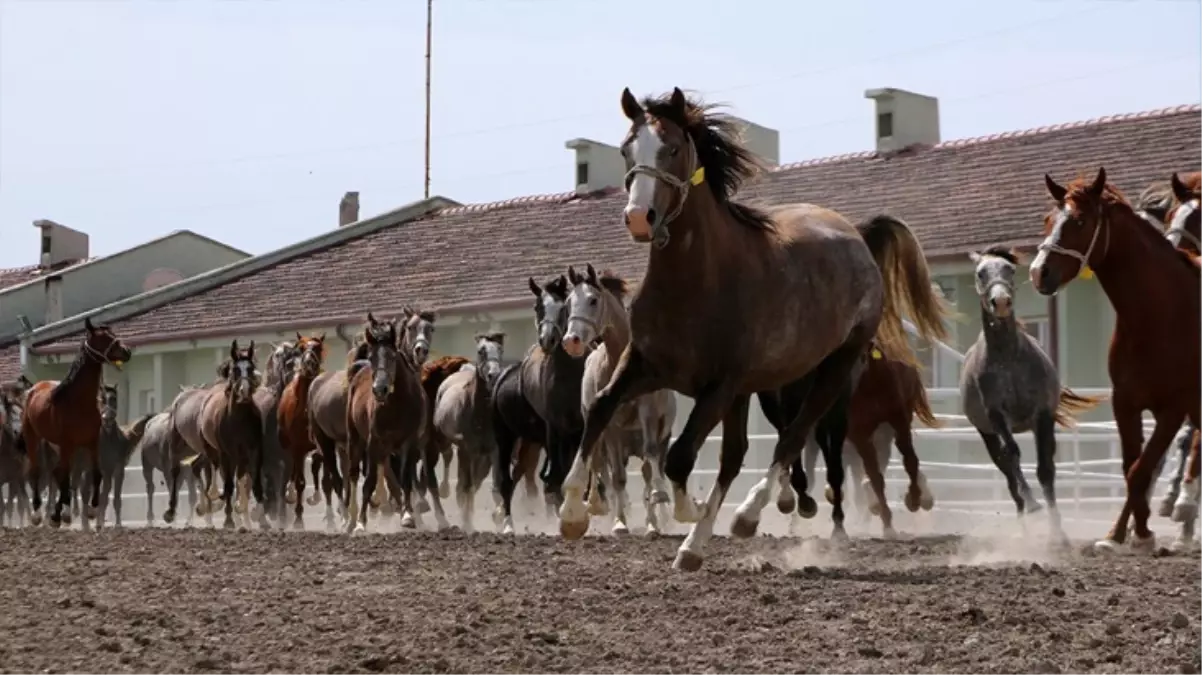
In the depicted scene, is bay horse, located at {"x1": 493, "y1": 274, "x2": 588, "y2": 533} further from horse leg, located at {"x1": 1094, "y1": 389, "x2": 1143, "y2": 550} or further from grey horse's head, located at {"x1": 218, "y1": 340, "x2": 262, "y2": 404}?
horse leg, located at {"x1": 1094, "y1": 389, "x2": 1143, "y2": 550}

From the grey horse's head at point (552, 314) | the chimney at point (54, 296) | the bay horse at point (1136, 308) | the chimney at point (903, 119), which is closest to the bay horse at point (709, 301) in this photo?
the bay horse at point (1136, 308)

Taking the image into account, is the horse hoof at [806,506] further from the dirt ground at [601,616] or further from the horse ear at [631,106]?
the horse ear at [631,106]

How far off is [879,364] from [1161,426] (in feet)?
18.7

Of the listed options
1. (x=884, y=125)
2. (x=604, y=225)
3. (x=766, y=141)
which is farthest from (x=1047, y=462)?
(x=766, y=141)

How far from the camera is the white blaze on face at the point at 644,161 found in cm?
962

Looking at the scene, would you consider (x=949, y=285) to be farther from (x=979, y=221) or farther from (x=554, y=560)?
(x=554, y=560)

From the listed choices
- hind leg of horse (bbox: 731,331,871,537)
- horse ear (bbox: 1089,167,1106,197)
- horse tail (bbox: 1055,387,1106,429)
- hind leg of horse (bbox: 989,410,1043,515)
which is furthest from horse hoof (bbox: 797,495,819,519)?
horse tail (bbox: 1055,387,1106,429)

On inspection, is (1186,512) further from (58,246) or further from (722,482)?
(58,246)

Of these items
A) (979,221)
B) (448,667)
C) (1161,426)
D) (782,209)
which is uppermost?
(979,221)

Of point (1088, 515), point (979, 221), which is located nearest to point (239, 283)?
point (979, 221)

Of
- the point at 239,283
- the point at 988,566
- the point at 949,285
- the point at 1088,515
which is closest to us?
the point at 988,566

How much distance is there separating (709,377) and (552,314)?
6.82 m

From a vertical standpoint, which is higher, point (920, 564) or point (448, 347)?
point (448, 347)

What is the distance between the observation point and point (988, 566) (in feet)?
34.7
